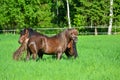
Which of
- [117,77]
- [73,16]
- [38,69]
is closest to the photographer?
[117,77]

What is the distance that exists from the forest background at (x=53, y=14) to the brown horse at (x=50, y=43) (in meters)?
33.8

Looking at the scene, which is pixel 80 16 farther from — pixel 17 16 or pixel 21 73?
pixel 21 73

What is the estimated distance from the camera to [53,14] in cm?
5144

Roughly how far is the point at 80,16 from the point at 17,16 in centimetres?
739

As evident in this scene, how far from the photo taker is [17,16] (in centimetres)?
4731

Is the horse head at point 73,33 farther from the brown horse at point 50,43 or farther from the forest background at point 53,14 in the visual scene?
the forest background at point 53,14

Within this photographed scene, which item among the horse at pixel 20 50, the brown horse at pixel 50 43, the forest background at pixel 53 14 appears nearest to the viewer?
the brown horse at pixel 50 43

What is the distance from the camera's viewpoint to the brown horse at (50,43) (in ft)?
38.6

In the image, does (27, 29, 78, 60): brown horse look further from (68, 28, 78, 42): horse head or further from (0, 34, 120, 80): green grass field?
(0, 34, 120, 80): green grass field

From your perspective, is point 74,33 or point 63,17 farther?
point 63,17

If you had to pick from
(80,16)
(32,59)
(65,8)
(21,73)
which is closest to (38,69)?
(21,73)

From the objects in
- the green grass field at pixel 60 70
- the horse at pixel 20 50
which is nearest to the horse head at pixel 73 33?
the green grass field at pixel 60 70

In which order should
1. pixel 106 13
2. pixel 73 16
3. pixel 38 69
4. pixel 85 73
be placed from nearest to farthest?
pixel 85 73
pixel 38 69
pixel 106 13
pixel 73 16

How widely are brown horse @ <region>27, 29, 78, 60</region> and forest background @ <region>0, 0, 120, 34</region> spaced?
111 ft
